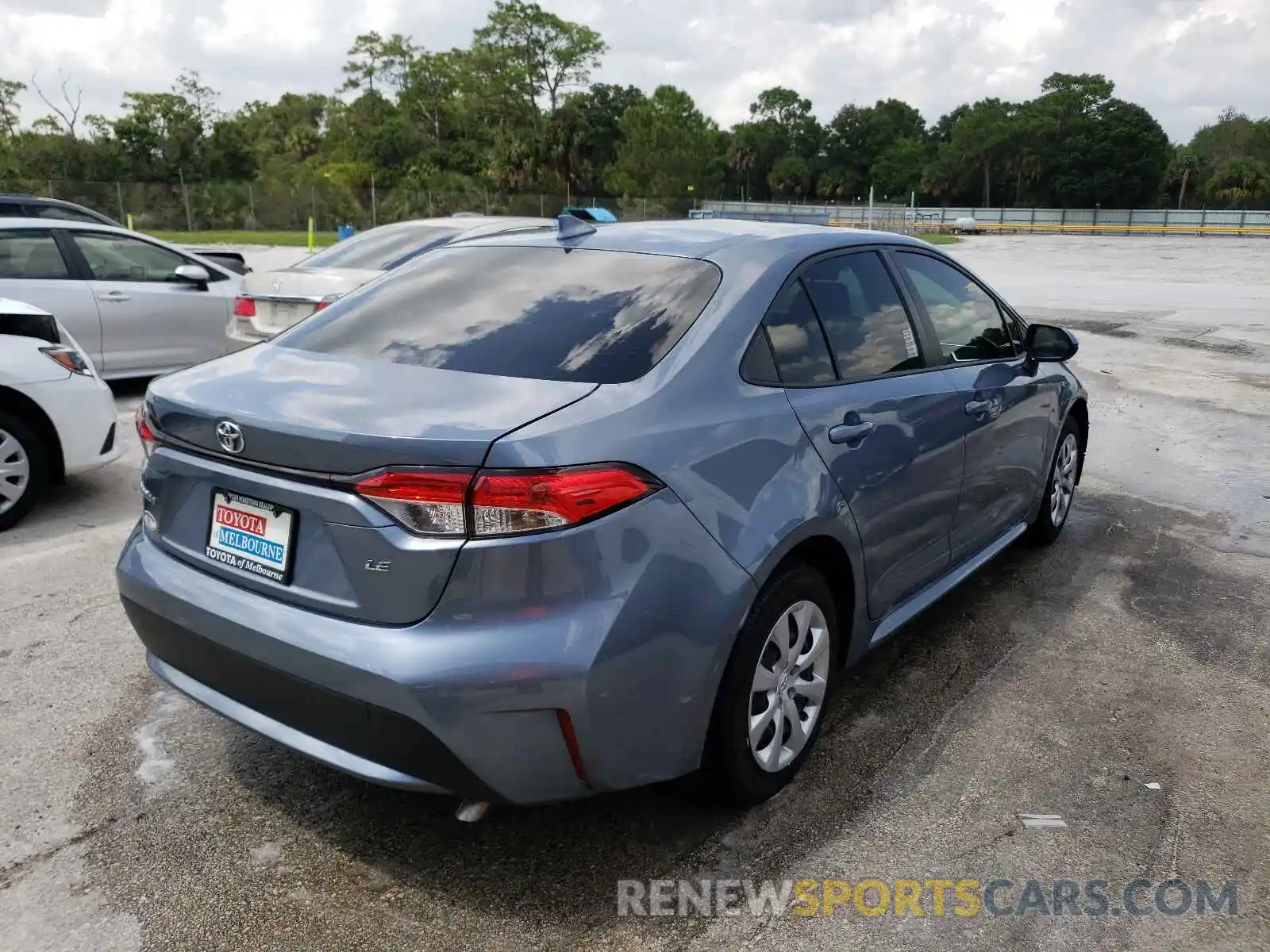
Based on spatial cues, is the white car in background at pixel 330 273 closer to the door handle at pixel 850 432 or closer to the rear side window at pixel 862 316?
the rear side window at pixel 862 316

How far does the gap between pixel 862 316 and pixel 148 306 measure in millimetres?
7207

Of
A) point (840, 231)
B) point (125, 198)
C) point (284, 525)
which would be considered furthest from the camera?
point (125, 198)

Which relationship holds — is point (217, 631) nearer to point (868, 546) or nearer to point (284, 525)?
point (284, 525)

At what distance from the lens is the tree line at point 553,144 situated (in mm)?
66438

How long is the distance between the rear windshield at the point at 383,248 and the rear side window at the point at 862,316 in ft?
17.9

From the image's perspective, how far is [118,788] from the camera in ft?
10.2

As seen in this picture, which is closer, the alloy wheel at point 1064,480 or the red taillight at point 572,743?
the red taillight at point 572,743

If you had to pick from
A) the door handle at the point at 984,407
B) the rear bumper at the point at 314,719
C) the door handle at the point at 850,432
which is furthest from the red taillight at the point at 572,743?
the door handle at the point at 984,407

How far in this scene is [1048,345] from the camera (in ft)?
15.3

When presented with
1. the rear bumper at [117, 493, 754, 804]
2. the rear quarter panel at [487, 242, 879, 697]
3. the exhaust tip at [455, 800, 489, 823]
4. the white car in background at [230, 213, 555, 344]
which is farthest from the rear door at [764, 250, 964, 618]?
the white car in background at [230, 213, 555, 344]

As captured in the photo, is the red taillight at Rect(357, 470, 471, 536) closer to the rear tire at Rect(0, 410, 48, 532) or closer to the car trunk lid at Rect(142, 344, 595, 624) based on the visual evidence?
the car trunk lid at Rect(142, 344, 595, 624)

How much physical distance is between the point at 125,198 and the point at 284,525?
4912 cm

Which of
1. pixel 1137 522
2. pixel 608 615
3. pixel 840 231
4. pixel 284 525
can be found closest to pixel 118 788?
pixel 284 525

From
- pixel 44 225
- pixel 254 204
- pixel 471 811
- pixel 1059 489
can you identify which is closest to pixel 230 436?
pixel 471 811
